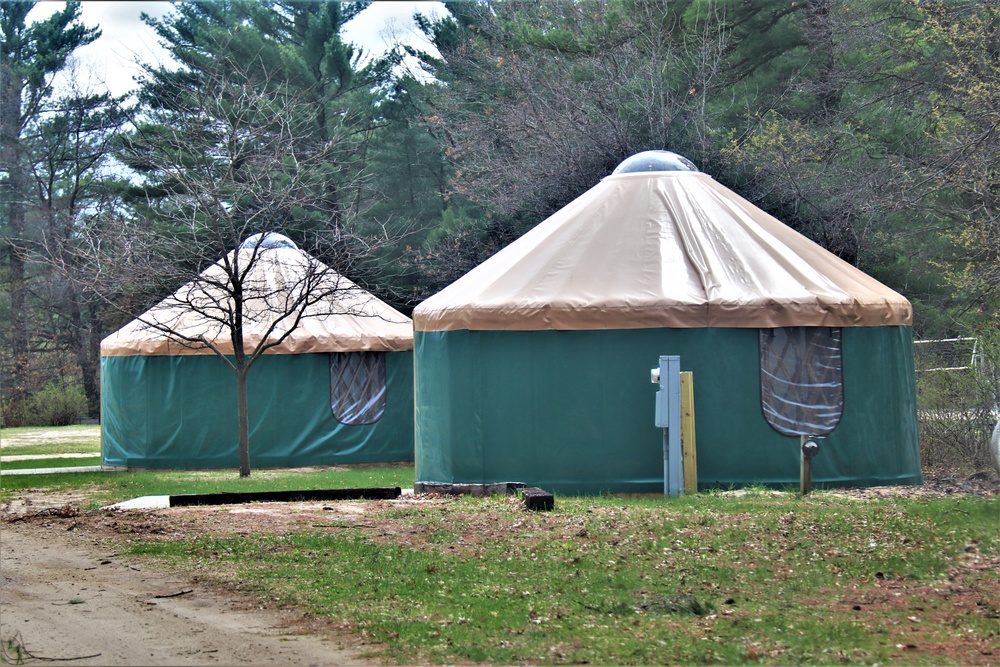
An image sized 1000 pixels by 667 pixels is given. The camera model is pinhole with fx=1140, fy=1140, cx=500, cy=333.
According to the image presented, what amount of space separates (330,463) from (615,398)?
681 centimetres

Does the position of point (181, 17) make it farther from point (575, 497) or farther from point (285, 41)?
point (575, 497)

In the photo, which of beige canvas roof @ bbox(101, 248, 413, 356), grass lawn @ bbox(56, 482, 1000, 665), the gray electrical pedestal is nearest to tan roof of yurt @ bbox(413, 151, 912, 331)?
the gray electrical pedestal

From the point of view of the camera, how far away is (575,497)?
9781mm

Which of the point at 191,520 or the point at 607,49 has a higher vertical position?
the point at 607,49

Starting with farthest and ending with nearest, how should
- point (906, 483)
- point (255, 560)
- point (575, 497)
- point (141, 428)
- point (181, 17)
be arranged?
point (181, 17), point (141, 428), point (906, 483), point (575, 497), point (255, 560)

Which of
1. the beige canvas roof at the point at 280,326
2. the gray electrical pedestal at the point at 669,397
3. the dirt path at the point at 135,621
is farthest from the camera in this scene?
the beige canvas roof at the point at 280,326

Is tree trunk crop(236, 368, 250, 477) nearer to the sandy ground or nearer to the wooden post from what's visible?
the wooden post

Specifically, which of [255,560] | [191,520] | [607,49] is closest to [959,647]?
[255,560]

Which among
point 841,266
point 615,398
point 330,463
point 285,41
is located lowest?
point 330,463

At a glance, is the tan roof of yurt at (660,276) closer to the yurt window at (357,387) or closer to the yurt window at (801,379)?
the yurt window at (801,379)

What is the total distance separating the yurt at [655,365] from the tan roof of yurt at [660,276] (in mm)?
20

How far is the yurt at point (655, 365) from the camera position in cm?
1006

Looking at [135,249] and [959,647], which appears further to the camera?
[135,249]

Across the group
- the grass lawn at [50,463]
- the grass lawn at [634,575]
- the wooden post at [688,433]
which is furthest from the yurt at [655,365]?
the grass lawn at [50,463]
